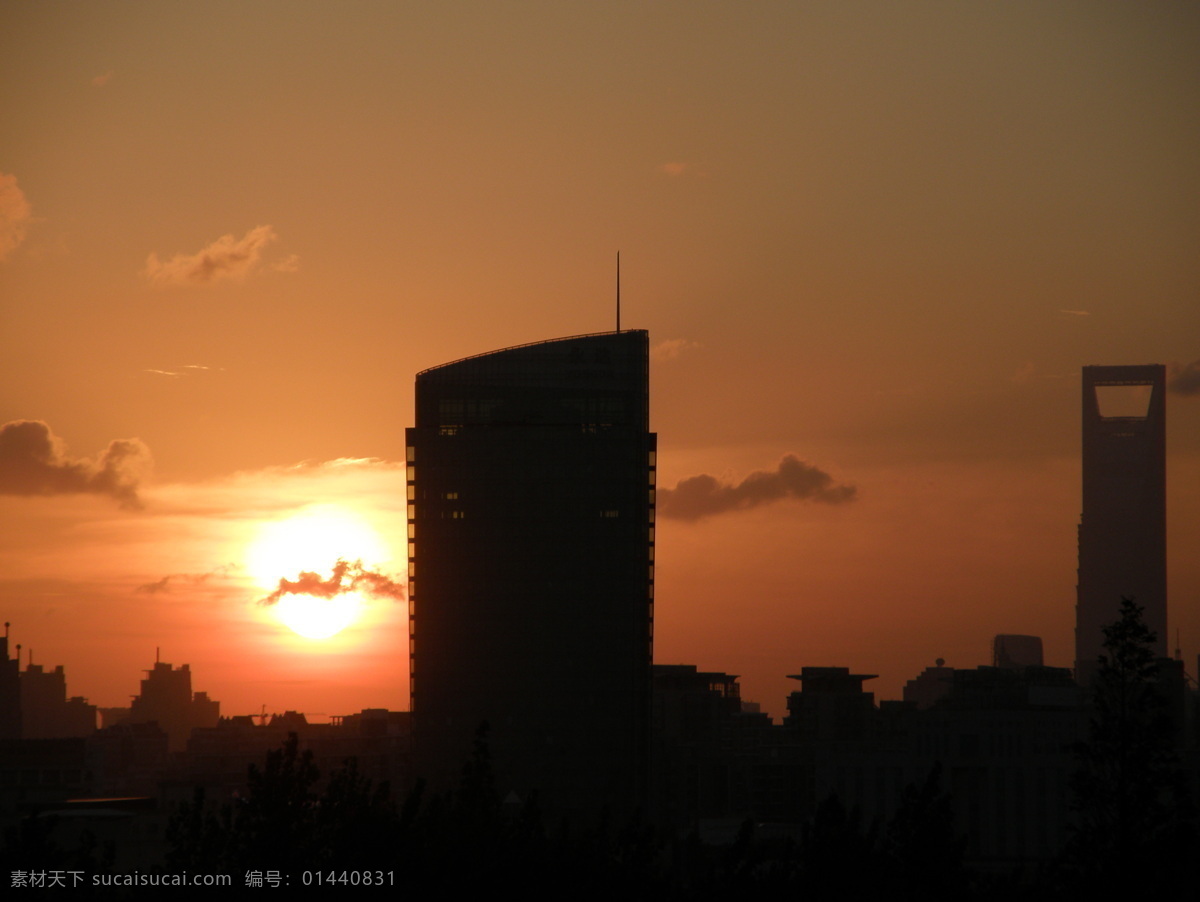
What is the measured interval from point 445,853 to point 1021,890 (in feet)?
126

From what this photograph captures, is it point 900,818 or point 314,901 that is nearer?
point 314,901

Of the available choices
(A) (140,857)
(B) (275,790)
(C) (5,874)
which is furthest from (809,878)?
(A) (140,857)

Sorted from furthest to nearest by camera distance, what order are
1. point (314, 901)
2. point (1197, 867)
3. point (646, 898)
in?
point (1197, 867), point (646, 898), point (314, 901)

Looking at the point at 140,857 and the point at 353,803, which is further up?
the point at 353,803

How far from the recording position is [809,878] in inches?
4198

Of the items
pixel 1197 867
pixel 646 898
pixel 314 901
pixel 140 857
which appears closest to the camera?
pixel 314 901

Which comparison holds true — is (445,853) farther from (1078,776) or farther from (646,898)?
(1078,776)

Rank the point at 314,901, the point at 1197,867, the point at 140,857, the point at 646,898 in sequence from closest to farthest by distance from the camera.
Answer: the point at 314,901 → the point at 646,898 → the point at 1197,867 → the point at 140,857

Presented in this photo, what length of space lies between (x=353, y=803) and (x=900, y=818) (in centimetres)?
3166

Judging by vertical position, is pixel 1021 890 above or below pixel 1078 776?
below

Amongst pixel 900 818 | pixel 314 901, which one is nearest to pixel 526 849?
pixel 314 901

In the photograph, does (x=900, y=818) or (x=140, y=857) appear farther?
(x=140, y=857)

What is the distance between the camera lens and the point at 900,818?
4146 inches

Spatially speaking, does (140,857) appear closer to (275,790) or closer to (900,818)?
(275,790)
